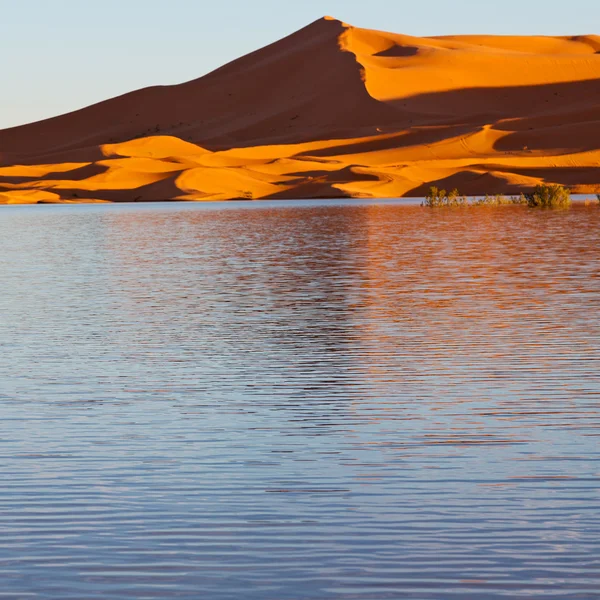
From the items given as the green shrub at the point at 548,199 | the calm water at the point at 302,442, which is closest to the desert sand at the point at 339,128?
the green shrub at the point at 548,199

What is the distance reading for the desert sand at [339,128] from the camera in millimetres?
96500

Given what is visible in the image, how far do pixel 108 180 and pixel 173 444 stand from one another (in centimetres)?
9489

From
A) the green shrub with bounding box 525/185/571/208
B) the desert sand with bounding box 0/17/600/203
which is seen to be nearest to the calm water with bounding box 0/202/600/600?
the green shrub with bounding box 525/185/571/208

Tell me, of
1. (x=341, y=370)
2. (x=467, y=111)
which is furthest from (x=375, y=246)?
(x=467, y=111)

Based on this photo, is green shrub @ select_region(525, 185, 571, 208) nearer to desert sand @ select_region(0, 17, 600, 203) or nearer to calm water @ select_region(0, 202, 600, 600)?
desert sand @ select_region(0, 17, 600, 203)

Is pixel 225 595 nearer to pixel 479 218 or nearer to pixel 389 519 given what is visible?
pixel 389 519

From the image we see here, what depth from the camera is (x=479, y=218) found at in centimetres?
5144

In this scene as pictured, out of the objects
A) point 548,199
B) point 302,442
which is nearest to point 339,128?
point 548,199

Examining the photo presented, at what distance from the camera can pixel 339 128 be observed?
134000 millimetres

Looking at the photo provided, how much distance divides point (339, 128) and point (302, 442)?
126 meters

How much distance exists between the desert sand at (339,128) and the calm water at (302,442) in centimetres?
6835

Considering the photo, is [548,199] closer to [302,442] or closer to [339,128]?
[302,442]

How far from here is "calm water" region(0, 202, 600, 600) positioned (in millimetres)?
6605

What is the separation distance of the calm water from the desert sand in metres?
68.4
